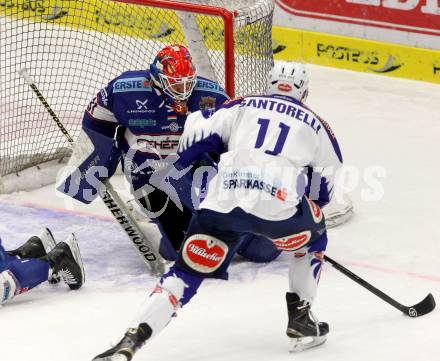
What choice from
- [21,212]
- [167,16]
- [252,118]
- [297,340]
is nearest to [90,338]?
[297,340]

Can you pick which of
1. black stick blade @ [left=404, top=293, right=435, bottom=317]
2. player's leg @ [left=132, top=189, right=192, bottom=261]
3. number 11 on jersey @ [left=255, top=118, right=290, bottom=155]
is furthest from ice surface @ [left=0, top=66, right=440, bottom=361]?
number 11 on jersey @ [left=255, top=118, right=290, bottom=155]

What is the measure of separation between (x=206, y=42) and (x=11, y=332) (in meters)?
2.39

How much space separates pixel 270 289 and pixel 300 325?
2.52ft

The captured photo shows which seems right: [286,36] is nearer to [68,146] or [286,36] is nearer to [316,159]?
[68,146]

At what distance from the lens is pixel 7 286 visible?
15.5 feet

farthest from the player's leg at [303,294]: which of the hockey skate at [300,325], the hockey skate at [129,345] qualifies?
the hockey skate at [129,345]

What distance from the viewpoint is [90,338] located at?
4484mm

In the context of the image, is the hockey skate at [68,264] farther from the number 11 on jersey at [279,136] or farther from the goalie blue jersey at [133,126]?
the number 11 on jersey at [279,136]

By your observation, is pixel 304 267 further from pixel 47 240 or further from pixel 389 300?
pixel 47 240

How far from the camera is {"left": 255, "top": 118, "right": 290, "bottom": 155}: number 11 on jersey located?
4125 mm

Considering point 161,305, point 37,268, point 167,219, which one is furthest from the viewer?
point 167,219

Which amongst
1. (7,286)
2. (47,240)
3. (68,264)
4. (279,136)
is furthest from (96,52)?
(279,136)

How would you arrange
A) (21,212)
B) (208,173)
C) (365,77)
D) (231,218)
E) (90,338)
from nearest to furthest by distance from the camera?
(231,218) < (90,338) < (208,173) < (21,212) < (365,77)

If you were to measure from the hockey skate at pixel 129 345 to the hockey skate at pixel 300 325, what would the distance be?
61cm
